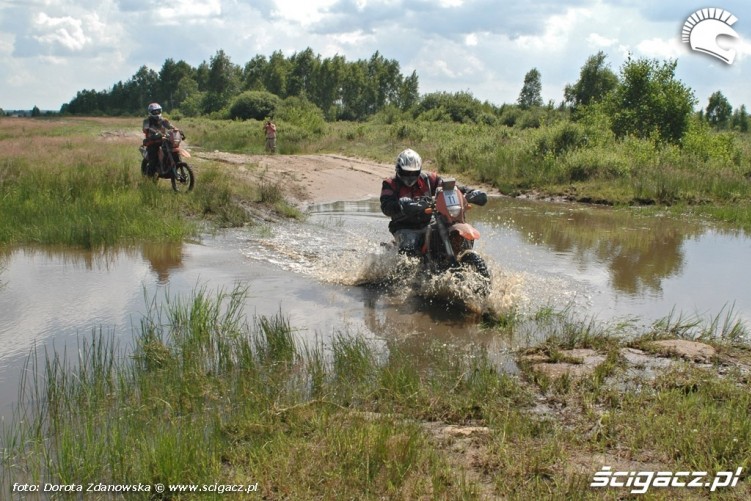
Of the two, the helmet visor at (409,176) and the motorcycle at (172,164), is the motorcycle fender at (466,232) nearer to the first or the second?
the helmet visor at (409,176)

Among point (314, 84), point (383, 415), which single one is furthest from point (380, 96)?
point (383, 415)

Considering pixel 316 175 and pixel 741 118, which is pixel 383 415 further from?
pixel 741 118

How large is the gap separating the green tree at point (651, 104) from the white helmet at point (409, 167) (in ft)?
63.0

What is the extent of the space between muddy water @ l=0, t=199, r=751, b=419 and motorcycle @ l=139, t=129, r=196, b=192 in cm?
293

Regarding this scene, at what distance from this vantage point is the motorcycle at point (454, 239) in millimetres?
7312

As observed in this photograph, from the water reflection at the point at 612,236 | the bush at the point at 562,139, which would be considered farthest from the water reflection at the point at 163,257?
the bush at the point at 562,139

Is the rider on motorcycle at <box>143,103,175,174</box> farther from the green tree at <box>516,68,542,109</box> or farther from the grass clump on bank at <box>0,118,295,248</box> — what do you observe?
the green tree at <box>516,68,542,109</box>

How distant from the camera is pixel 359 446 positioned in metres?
3.80

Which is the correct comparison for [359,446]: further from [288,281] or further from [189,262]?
[189,262]

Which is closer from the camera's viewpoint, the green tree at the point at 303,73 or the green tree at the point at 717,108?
the green tree at the point at 717,108

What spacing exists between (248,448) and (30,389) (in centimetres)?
204

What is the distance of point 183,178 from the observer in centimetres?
1443

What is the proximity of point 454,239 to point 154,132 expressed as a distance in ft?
30.0

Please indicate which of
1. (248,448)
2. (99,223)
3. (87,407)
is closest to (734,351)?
(248,448)
